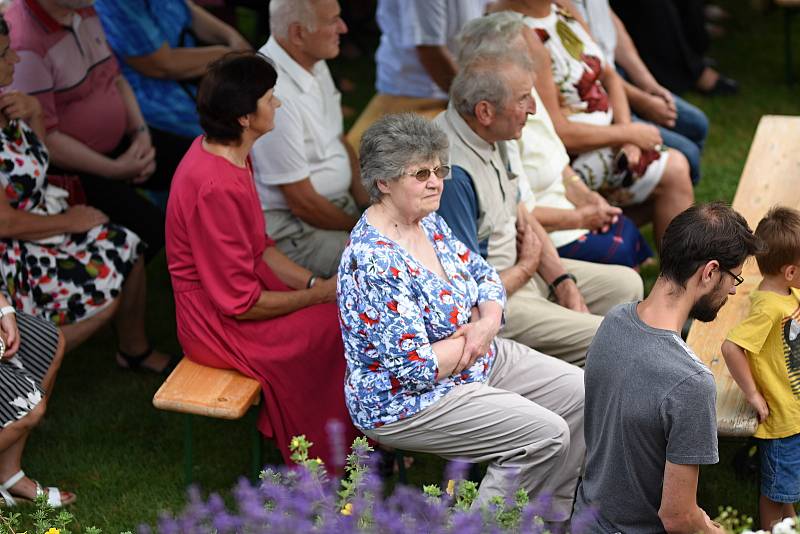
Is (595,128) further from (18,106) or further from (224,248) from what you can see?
(18,106)

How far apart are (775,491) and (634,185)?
195 centimetres

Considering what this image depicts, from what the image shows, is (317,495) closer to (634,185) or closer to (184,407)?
(184,407)

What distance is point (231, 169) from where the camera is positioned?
11.7ft

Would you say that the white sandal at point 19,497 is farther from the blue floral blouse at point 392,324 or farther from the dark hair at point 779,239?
the dark hair at point 779,239

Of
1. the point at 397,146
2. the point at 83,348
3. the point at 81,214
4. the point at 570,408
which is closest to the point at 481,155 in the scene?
the point at 397,146

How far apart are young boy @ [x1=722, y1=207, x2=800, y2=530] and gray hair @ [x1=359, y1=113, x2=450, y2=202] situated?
3.08ft

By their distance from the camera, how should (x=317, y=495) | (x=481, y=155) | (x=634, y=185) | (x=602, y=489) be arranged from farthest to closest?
(x=634, y=185), (x=481, y=155), (x=602, y=489), (x=317, y=495)

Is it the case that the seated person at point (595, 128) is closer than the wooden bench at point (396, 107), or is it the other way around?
the seated person at point (595, 128)

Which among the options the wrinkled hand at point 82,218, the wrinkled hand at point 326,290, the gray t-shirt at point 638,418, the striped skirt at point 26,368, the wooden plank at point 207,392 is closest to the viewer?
the gray t-shirt at point 638,418

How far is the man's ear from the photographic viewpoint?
374cm

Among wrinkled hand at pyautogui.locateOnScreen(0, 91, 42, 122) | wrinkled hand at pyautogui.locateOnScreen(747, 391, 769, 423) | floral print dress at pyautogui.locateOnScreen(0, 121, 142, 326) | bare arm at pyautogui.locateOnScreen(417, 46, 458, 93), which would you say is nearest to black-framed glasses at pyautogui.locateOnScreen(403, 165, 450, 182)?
wrinkled hand at pyautogui.locateOnScreen(747, 391, 769, 423)

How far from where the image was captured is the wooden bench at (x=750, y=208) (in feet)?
10.3

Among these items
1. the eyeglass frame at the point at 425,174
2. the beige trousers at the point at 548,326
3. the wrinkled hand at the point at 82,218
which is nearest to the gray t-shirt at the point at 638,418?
the eyeglass frame at the point at 425,174

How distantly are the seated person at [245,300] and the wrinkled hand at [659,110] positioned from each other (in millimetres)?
2320
